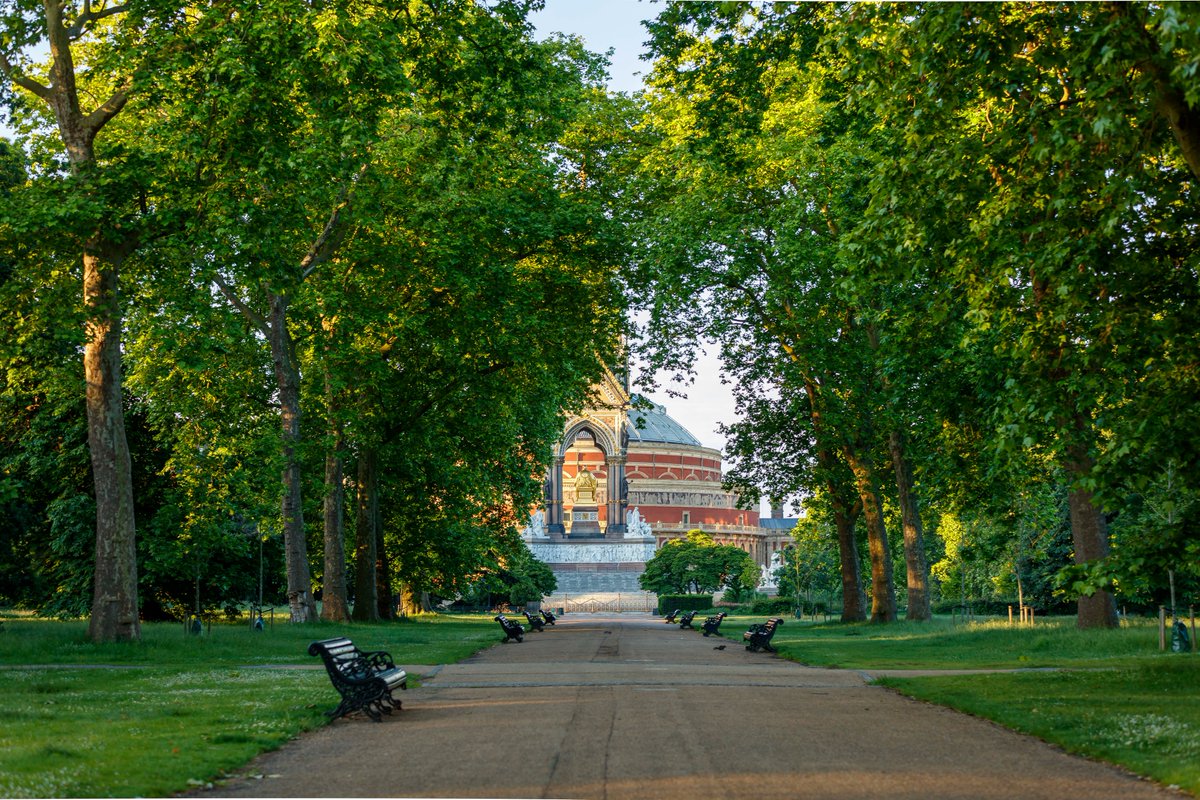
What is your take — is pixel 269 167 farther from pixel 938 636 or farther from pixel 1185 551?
pixel 938 636

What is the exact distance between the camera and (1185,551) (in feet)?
47.3

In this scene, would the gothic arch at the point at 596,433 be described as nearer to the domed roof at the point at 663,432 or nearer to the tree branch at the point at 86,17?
the domed roof at the point at 663,432

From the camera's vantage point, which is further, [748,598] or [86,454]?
[748,598]

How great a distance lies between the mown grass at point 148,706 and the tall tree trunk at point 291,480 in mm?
4126

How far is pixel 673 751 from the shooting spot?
11391 mm

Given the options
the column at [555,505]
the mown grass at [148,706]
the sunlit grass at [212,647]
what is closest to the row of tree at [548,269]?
the sunlit grass at [212,647]

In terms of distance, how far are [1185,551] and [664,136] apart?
29215mm

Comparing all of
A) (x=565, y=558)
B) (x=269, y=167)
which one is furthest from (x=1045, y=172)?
(x=565, y=558)

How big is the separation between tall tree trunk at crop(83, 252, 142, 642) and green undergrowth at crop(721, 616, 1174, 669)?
46.3 ft

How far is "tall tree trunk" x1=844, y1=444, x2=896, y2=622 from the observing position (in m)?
38.8

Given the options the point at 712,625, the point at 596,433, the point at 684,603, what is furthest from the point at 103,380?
the point at 596,433

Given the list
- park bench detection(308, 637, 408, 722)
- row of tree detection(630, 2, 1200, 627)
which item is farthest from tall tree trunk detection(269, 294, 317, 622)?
park bench detection(308, 637, 408, 722)

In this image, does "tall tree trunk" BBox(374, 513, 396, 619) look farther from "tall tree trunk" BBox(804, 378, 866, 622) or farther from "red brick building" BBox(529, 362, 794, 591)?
"red brick building" BBox(529, 362, 794, 591)

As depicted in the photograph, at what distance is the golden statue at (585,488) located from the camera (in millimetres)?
133750
